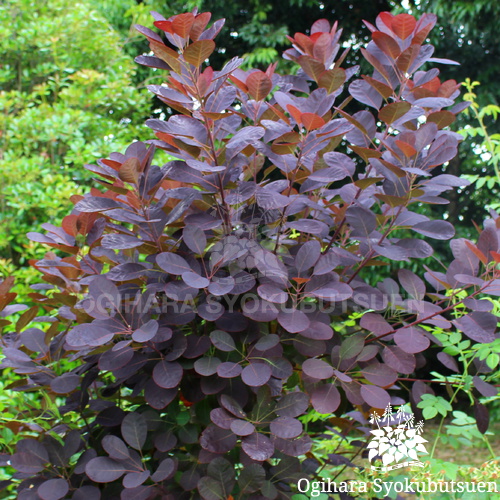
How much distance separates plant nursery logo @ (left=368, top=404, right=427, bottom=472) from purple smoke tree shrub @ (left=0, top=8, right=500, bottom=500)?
3.1 inches

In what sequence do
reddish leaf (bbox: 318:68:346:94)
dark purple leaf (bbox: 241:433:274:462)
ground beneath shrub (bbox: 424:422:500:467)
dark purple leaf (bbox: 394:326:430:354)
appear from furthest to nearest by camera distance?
ground beneath shrub (bbox: 424:422:500:467) < reddish leaf (bbox: 318:68:346:94) < dark purple leaf (bbox: 394:326:430:354) < dark purple leaf (bbox: 241:433:274:462)

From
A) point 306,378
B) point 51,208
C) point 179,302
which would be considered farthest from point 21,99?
point 306,378

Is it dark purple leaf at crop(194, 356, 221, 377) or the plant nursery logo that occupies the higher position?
dark purple leaf at crop(194, 356, 221, 377)

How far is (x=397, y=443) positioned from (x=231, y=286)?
21.8 inches

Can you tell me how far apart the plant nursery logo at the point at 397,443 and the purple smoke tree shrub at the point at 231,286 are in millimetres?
79

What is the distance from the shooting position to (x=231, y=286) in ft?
3.15

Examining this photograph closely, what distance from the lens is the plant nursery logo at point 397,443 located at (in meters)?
1.09

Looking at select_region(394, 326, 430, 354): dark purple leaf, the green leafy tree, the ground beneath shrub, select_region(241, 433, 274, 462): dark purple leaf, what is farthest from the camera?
the ground beneath shrub

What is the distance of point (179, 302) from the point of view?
1122 mm

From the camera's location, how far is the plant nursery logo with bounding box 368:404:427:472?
109 cm

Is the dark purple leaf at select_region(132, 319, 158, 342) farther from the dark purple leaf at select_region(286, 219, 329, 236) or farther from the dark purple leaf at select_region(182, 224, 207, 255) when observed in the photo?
the dark purple leaf at select_region(286, 219, 329, 236)

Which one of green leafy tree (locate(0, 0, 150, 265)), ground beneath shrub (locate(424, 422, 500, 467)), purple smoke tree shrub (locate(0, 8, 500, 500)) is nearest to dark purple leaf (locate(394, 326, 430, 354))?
purple smoke tree shrub (locate(0, 8, 500, 500))

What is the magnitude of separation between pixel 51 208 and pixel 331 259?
8.09 ft

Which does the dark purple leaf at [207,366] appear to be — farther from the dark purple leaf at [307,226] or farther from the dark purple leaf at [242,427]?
the dark purple leaf at [307,226]
